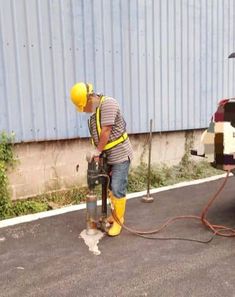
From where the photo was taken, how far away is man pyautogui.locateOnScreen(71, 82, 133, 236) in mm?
4285

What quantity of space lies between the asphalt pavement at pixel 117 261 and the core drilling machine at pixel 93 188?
8.1 inches

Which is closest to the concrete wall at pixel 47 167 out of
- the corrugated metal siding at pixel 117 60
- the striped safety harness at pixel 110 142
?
the corrugated metal siding at pixel 117 60

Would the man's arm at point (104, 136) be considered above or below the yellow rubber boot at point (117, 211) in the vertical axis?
above

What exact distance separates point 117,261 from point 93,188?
90 centimetres

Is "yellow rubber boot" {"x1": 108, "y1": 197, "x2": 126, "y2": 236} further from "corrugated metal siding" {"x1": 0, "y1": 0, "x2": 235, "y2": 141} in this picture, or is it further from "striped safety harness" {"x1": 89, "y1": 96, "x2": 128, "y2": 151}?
"corrugated metal siding" {"x1": 0, "y1": 0, "x2": 235, "y2": 141}

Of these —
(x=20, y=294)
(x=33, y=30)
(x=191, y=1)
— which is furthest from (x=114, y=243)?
(x=191, y=1)

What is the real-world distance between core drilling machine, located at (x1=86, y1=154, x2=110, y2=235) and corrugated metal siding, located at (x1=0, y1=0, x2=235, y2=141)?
1.80 meters

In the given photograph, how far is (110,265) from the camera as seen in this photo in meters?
3.78

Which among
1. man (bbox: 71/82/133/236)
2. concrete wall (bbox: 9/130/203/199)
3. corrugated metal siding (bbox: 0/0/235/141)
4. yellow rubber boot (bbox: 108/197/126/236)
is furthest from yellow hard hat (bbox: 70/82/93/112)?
concrete wall (bbox: 9/130/203/199)

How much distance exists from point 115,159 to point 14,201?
6.95 ft

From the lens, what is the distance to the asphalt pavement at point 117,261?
332cm

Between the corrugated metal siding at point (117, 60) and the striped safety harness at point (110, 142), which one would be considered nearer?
the striped safety harness at point (110, 142)

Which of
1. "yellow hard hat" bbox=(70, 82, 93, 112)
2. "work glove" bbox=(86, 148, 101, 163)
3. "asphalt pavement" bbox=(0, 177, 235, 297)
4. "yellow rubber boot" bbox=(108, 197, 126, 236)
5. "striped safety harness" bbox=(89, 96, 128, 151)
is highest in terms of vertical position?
"yellow hard hat" bbox=(70, 82, 93, 112)

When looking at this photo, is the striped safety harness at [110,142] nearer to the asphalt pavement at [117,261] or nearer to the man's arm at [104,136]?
the man's arm at [104,136]
